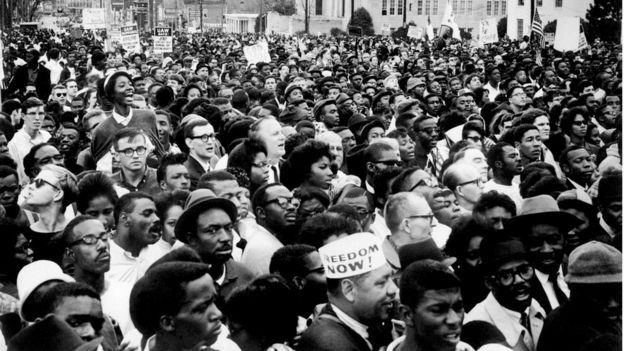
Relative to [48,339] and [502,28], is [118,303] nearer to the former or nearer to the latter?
[48,339]

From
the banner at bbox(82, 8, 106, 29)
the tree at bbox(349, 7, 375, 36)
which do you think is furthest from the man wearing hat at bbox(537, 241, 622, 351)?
the tree at bbox(349, 7, 375, 36)

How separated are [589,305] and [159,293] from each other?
6.49 feet

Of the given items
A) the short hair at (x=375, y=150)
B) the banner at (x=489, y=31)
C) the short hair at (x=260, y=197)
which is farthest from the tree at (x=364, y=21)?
the short hair at (x=260, y=197)

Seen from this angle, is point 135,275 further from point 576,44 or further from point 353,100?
point 576,44

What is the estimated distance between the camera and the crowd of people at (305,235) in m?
4.64

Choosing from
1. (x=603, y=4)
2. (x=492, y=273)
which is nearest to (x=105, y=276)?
(x=492, y=273)

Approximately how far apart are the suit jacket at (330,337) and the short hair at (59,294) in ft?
3.45

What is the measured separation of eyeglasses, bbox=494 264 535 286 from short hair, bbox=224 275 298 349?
43.6 inches

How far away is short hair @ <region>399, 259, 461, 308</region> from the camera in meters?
4.57

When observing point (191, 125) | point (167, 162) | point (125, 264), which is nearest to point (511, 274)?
point (125, 264)

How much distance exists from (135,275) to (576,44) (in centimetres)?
1825

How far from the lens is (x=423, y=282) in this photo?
460 cm

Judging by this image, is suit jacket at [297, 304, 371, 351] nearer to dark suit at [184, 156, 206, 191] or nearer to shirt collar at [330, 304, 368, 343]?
shirt collar at [330, 304, 368, 343]

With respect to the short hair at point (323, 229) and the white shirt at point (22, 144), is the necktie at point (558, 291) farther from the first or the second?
the white shirt at point (22, 144)
